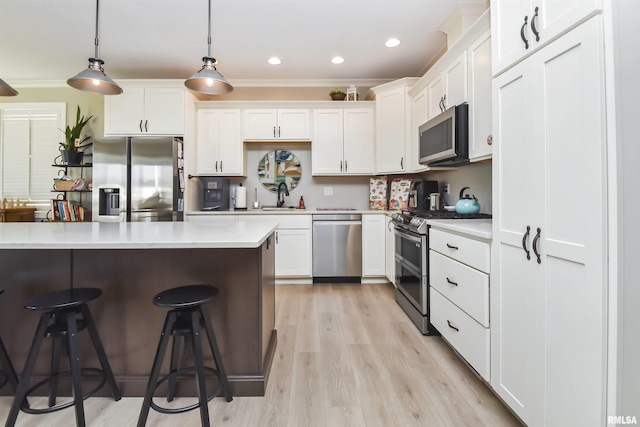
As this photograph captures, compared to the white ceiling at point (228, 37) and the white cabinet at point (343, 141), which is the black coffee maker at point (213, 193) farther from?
the white ceiling at point (228, 37)

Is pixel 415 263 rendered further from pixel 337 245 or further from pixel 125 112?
pixel 125 112

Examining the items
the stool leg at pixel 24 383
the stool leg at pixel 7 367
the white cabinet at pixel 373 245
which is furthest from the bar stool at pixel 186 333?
the white cabinet at pixel 373 245

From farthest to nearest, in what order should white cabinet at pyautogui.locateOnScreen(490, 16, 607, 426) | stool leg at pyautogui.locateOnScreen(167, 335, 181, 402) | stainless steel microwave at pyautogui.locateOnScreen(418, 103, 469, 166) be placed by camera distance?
stainless steel microwave at pyautogui.locateOnScreen(418, 103, 469, 166)
stool leg at pyautogui.locateOnScreen(167, 335, 181, 402)
white cabinet at pyautogui.locateOnScreen(490, 16, 607, 426)

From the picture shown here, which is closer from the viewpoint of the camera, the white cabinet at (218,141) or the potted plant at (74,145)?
the potted plant at (74,145)

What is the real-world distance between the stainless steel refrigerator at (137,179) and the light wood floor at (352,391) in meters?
2.08

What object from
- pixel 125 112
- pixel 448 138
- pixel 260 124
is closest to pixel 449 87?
pixel 448 138

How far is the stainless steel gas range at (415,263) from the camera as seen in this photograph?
2.44 meters

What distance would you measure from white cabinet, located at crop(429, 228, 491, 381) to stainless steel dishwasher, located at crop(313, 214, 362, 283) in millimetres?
1530

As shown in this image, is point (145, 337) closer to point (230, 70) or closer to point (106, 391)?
point (106, 391)

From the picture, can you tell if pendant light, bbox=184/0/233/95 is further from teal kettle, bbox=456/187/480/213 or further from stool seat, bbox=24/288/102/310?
teal kettle, bbox=456/187/480/213

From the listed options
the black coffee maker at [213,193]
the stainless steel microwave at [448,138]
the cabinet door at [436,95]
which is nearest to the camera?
the stainless steel microwave at [448,138]

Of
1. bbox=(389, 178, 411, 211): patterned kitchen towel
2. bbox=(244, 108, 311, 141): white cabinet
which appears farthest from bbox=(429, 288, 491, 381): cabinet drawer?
bbox=(244, 108, 311, 141): white cabinet

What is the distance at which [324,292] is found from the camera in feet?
11.8

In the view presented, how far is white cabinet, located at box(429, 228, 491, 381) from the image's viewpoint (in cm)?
165
